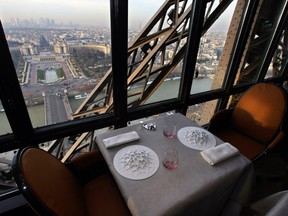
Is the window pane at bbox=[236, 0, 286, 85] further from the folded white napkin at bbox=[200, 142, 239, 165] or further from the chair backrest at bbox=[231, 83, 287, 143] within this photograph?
the folded white napkin at bbox=[200, 142, 239, 165]

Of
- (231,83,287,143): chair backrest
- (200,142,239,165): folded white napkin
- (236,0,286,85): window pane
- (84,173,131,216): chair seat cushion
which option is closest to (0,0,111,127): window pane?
(84,173,131,216): chair seat cushion

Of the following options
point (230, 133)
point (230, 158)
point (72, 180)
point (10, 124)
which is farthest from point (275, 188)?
point (10, 124)

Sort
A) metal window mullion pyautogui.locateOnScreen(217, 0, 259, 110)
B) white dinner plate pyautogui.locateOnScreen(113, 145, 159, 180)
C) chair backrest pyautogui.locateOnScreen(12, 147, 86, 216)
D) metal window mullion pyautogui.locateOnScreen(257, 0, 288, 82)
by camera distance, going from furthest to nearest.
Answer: metal window mullion pyautogui.locateOnScreen(257, 0, 288, 82), metal window mullion pyautogui.locateOnScreen(217, 0, 259, 110), white dinner plate pyautogui.locateOnScreen(113, 145, 159, 180), chair backrest pyautogui.locateOnScreen(12, 147, 86, 216)

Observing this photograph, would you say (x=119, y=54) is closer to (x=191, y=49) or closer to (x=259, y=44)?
(x=191, y=49)

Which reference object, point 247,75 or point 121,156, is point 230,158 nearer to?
point 121,156

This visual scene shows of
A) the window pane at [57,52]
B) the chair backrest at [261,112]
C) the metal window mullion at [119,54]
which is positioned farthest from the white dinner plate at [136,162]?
the chair backrest at [261,112]
